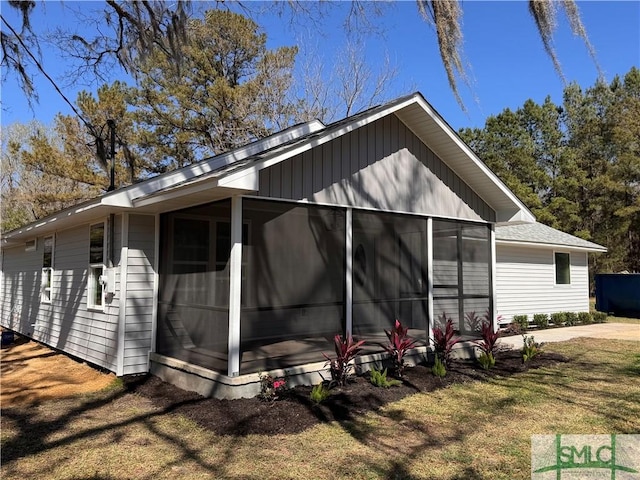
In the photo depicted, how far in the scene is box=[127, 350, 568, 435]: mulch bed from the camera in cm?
472

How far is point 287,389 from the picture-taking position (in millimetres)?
5711

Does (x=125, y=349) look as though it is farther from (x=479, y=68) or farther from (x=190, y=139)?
(x=190, y=139)

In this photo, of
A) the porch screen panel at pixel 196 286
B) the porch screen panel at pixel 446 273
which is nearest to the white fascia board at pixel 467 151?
the porch screen panel at pixel 446 273

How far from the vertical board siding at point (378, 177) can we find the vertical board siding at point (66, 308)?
3.27 metres

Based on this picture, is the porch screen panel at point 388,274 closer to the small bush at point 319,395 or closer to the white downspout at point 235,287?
the small bush at point 319,395

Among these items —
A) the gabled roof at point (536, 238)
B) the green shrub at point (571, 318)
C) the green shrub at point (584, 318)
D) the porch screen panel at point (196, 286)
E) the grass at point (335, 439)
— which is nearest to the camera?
the grass at point (335, 439)

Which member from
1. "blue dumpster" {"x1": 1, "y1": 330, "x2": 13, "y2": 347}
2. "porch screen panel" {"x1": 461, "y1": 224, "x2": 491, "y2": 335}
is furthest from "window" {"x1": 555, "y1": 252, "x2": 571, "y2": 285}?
"blue dumpster" {"x1": 1, "y1": 330, "x2": 13, "y2": 347}

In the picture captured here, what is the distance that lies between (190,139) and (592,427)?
1801 centimetres

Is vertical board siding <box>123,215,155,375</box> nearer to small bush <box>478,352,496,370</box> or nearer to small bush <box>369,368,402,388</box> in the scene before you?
small bush <box>369,368,402,388</box>

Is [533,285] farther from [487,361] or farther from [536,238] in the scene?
[487,361]

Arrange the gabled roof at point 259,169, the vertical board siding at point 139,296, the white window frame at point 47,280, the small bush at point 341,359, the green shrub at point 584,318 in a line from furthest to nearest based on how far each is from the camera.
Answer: the green shrub at point 584,318 → the white window frame at point 47,280 → the vertical board siding at point 139,296 → the small bush at point 341,359 → the gabled roof at point 259,169

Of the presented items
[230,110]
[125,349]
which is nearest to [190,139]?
[230,110]

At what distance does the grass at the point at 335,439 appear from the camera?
12.3ft

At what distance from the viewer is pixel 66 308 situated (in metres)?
8.72
